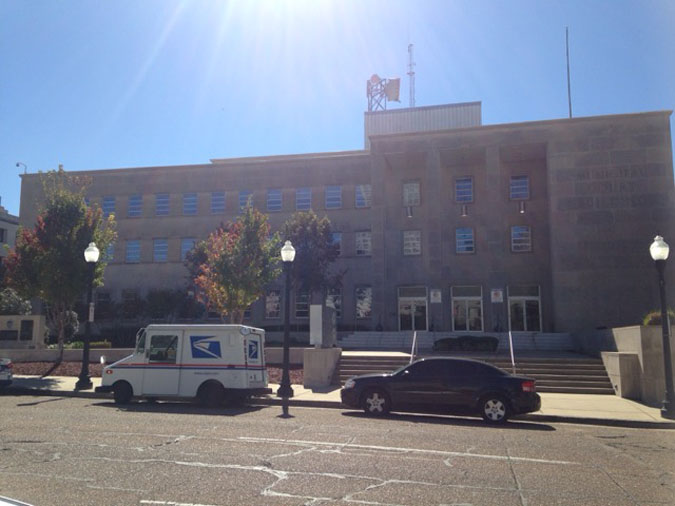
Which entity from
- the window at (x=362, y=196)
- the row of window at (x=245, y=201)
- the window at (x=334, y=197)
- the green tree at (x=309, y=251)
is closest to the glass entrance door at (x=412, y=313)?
the green tree at (x=309, y=251)

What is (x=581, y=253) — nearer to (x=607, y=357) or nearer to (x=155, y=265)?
(x=607, y=357)

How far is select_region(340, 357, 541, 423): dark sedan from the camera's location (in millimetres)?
13305

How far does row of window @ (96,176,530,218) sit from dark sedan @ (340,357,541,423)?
75.8 feet

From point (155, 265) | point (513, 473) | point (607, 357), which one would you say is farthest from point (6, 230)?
point (513, 473)

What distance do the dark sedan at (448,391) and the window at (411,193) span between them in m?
25.5

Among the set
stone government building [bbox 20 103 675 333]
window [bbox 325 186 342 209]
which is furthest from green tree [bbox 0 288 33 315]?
window [bbox 325 186 342 209]

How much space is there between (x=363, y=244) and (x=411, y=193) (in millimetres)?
4809

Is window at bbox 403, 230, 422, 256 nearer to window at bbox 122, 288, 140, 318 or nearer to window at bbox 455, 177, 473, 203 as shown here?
window at bbox 455, 177, 473, 203

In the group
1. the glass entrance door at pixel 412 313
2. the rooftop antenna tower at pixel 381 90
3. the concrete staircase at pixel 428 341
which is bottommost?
the concrete staircase at pixel 428 341

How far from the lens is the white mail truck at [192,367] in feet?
50.7

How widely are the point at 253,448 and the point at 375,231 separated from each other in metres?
29.2

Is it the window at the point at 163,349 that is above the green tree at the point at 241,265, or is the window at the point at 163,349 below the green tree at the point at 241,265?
below

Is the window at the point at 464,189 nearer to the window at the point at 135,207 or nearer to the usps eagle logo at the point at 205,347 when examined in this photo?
the window at the point at 135,207

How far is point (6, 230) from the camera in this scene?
5850 centimetres
